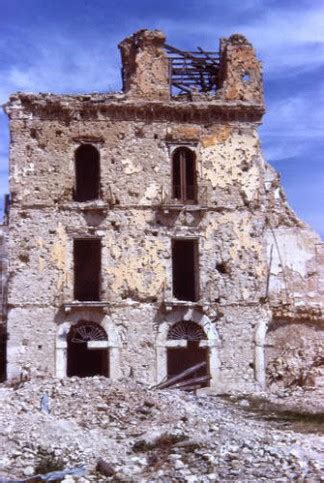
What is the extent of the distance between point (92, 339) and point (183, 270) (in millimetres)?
4442

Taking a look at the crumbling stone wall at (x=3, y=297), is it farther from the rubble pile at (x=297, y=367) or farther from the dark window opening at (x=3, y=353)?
the rubble pile at (x=297, y=367)

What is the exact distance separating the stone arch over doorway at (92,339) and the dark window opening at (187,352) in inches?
67.7

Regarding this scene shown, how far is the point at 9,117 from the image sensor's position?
24359 millimetres

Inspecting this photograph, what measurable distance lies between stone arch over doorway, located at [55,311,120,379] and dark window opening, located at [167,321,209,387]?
1720mm

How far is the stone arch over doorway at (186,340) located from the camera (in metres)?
23.2

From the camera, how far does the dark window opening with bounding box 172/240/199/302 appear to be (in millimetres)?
25391

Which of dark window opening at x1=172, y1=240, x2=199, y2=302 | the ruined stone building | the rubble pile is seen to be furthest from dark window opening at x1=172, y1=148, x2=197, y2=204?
the rubble pile

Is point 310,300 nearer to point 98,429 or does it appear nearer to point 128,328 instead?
point 128,328

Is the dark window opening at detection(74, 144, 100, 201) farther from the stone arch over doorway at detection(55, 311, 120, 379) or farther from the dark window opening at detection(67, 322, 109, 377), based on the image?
the dark window opening at detection(67, 322, 109, 377)

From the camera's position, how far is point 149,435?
1561 centimetres

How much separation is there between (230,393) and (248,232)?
5100 mm

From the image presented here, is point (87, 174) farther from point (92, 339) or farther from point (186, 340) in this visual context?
point (186, 340)

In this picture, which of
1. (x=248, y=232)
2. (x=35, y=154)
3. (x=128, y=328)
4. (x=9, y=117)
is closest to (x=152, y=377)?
(x=128, y=328)

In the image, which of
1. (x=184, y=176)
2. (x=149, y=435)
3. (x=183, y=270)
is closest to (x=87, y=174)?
(x=184, y=176)
